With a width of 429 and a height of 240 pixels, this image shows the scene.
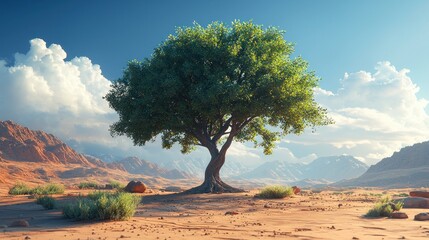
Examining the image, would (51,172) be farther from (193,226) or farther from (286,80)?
(193,226)

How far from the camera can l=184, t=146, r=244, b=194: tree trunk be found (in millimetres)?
30812

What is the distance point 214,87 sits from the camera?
2647cm

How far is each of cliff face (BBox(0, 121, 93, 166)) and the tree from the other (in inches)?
4507

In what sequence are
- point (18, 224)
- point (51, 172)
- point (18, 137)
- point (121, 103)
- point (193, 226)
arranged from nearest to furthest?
point (18, 224) → point (193, 226) → point (121, 103) → point (51, 172) → point (18, 137)

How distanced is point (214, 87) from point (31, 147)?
126904 millimetres

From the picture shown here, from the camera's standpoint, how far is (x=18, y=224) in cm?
1217

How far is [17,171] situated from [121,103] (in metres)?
82.5

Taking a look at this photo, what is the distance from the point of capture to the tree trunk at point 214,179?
101 feet

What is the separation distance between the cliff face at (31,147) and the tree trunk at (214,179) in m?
116

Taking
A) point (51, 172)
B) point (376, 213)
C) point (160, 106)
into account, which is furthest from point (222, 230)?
point (51, 172)

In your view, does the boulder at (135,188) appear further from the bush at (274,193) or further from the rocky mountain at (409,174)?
the rocky mountain at (409,174)

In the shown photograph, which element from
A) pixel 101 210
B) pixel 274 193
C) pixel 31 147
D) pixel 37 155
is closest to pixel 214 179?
pixel 274 193

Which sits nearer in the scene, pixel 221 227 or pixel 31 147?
pixel 221 227

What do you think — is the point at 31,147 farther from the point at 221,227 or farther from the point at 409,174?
the point at 409,174
